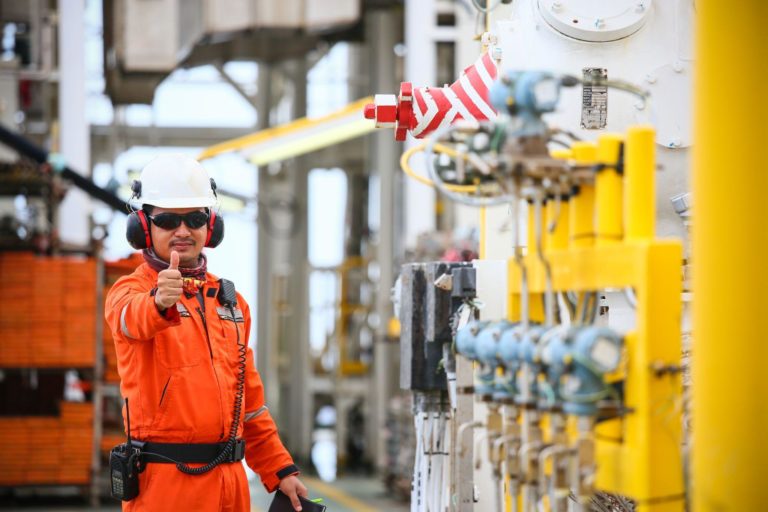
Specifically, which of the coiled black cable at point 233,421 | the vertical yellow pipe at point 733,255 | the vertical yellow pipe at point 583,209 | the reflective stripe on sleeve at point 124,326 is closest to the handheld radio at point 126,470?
the coiled black cable at point 233,421

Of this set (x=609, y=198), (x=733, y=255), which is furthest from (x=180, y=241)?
(x=733, y=255)

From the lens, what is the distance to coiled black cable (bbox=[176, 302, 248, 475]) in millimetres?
4582

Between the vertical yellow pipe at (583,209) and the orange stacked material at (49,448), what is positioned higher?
the vertical yellow pipe at (583,209)

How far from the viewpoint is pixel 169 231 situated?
475 centimetres

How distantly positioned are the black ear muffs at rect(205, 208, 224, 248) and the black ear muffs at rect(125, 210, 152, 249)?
279mm

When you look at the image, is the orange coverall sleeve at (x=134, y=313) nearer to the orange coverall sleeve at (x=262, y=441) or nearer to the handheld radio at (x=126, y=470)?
the handheld radio at (x=126, y=470)

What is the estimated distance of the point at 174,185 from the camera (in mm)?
4820

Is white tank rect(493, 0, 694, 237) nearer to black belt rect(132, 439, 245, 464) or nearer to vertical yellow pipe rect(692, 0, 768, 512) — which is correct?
black belt rect(132, 439, 245, 464)

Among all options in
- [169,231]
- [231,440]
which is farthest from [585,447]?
[169,231]

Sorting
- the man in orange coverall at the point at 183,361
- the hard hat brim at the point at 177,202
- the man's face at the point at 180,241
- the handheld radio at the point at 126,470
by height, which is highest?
the hard hat brim at the point at 177,202

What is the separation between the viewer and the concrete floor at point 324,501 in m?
11.7

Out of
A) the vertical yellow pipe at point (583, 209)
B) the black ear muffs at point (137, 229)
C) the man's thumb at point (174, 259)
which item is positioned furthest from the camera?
the black ear muffs at point (137, 229)

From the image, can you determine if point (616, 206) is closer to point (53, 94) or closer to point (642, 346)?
point (642, 346)

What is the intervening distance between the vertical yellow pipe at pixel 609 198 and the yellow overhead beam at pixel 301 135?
21.5ft
